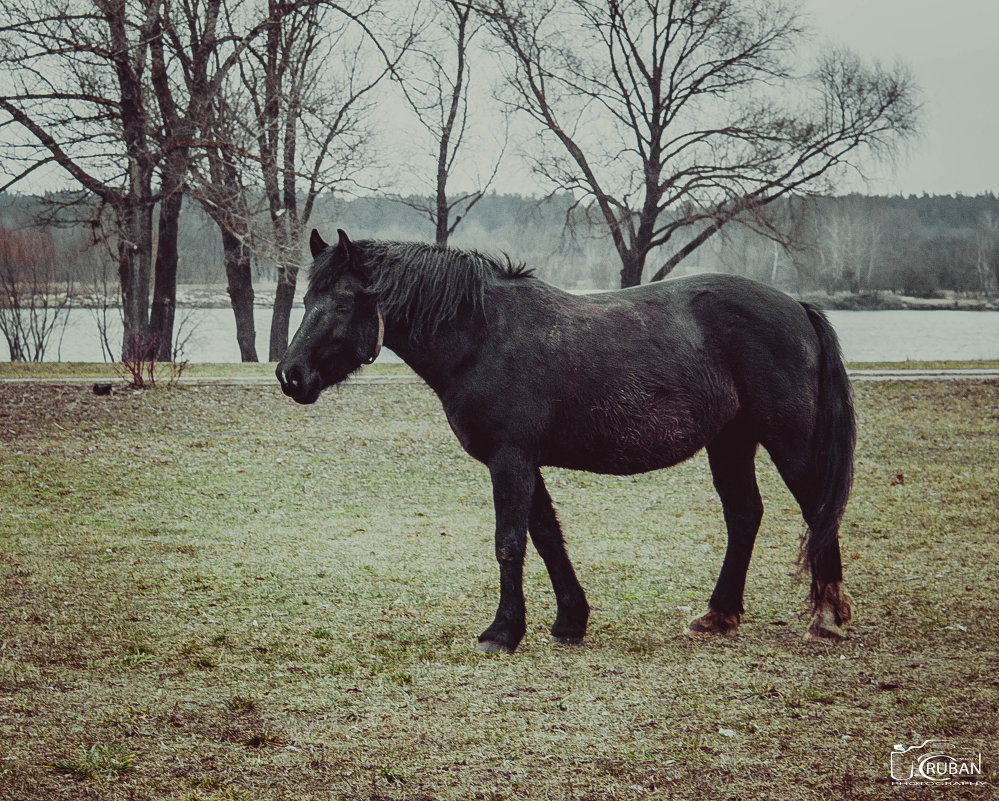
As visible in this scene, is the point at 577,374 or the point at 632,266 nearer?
the point at 577,374

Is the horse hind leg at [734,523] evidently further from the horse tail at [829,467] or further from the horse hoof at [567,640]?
the horse hoof at [567,640]

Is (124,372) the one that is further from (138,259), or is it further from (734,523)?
(734,523)

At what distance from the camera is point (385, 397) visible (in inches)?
696

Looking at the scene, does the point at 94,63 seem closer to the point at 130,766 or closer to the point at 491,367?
the point at 491,367

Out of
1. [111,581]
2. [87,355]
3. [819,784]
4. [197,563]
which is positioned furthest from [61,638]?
[87,355]

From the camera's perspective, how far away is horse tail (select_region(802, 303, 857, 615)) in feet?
17.3

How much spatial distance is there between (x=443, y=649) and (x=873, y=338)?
36.4 metres

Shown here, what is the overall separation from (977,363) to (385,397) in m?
15.4

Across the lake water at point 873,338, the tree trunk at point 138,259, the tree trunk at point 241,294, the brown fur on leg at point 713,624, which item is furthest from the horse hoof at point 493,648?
the lake water at point 873,338

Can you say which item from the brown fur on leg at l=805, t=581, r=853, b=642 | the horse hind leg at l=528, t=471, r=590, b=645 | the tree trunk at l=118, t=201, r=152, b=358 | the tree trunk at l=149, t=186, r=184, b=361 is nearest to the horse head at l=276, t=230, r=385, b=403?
the horse hind leg at l=528, t=471, r=590, b=645

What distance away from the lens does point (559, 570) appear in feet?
17.6

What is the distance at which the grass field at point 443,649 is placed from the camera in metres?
3.59

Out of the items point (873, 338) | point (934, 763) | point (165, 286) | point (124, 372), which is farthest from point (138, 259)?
point (873, 338)

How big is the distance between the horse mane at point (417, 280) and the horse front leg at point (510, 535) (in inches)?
32.5
